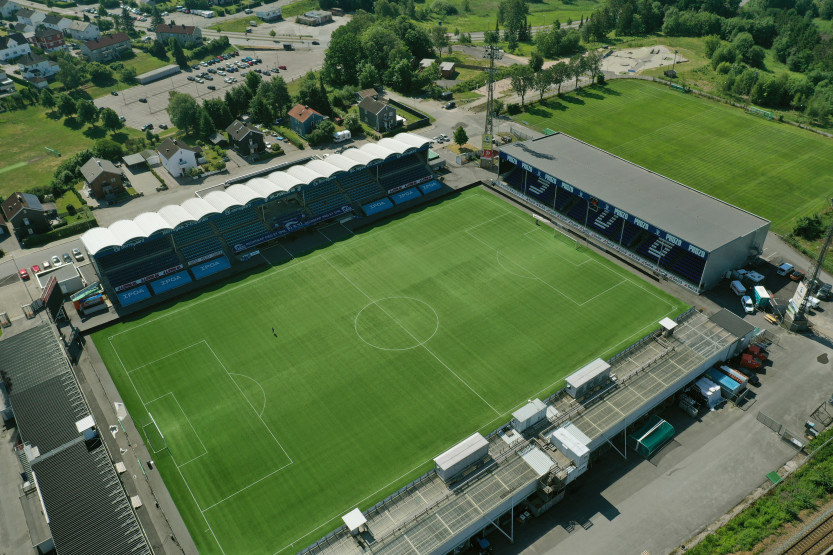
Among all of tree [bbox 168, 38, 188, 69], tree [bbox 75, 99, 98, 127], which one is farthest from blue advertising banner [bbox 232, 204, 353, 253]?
tree [bbox 168, 38, 188, 69]

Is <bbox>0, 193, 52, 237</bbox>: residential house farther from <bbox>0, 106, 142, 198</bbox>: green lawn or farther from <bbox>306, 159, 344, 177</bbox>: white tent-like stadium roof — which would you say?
<bbox>306, 159, 344, 177</bbox>: white tent-like stadium roof

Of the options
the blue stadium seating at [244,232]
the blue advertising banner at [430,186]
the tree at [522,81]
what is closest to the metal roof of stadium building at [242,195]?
the blue stadium seating at [244,232]

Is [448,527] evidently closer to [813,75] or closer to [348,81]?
[348,81]

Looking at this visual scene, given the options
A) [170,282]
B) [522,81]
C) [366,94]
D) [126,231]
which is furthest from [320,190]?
[522,81]

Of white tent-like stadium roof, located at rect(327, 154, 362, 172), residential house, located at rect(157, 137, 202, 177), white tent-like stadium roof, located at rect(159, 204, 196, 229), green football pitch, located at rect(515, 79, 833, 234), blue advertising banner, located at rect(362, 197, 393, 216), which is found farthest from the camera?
residential house, located at rect(157, 137, 202, 177)

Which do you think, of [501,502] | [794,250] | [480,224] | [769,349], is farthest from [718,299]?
[501,502]

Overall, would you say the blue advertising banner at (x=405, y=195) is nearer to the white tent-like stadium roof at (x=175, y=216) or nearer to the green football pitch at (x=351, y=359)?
the green football pitch at (x=351, y=359)
